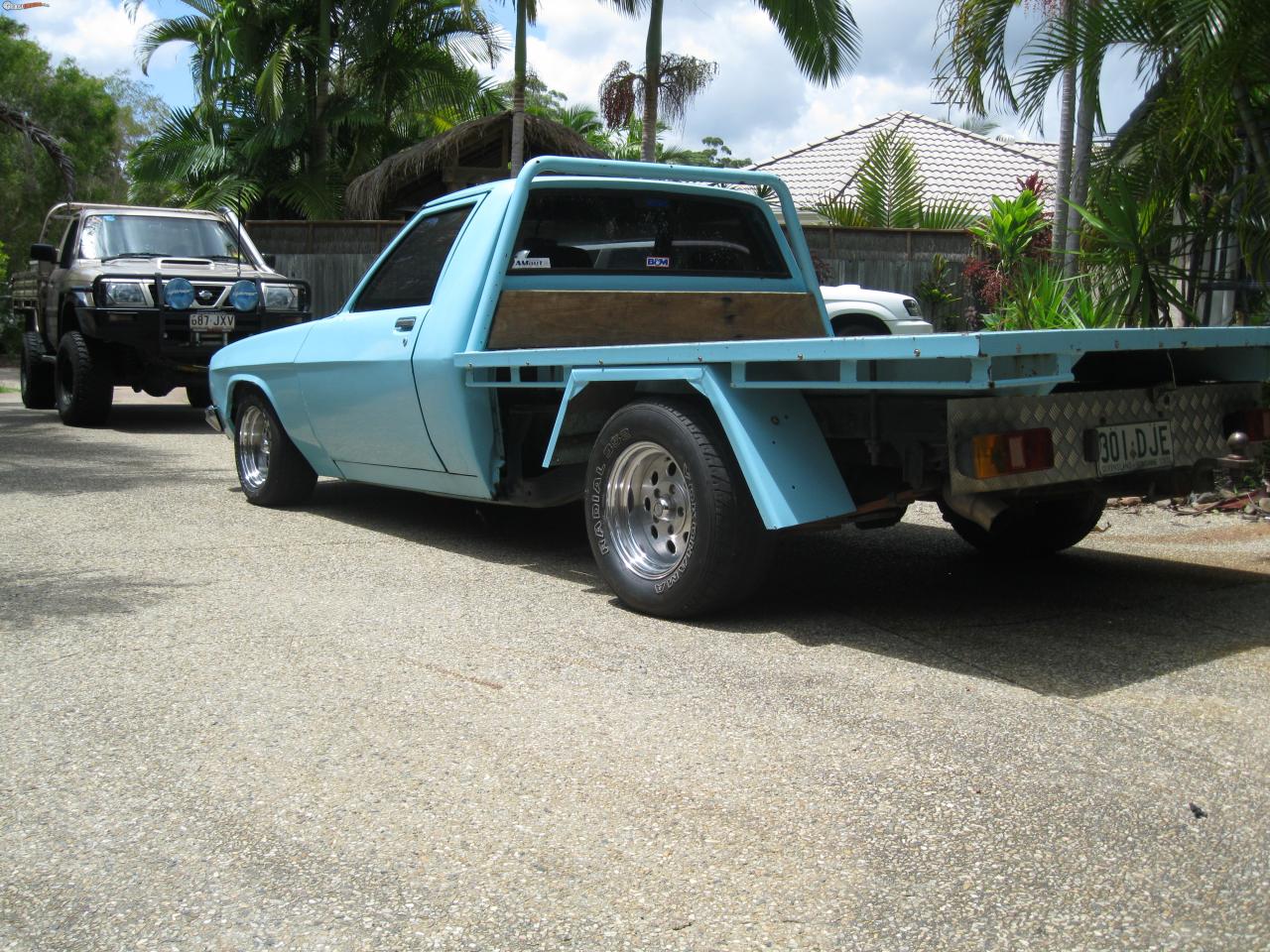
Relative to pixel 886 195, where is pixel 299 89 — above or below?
above

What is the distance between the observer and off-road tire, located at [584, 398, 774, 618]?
4516 mm

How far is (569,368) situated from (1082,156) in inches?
250

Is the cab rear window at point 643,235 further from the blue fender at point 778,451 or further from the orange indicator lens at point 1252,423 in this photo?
the orange indicator lens at point 1252,423

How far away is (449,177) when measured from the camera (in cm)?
2073

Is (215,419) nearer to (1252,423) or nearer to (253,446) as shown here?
(253,446)

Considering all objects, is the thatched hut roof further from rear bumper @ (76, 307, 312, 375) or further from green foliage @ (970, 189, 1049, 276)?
rear bumper @ (76, 307, 312, 375)

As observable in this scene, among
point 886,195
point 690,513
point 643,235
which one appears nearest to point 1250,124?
point 643,235

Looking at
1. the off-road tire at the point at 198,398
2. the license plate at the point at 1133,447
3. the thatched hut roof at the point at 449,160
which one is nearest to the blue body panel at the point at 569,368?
the license plate at the point at 1133,447

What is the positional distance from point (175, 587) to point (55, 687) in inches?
54.9

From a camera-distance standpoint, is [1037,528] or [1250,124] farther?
[1250,124]

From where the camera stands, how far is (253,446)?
7.74 m

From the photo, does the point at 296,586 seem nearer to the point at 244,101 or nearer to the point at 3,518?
the point at 3,518

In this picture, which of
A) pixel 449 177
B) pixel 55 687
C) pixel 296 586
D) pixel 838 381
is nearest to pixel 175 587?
pixel 296 586

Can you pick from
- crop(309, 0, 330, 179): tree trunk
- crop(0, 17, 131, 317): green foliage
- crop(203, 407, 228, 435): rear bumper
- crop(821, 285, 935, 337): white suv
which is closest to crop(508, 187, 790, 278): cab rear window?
crop(203, 407, 228, 435): rear bumper
